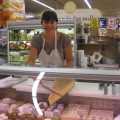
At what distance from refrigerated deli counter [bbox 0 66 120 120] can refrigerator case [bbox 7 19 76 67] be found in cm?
254

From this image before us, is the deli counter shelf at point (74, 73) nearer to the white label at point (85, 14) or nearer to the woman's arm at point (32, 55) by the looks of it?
the woman's arm at point (32, 55)

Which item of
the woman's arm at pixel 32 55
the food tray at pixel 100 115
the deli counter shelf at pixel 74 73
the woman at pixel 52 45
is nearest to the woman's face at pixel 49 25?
the woman at pixel 52 45

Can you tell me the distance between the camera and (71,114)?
1533 mm

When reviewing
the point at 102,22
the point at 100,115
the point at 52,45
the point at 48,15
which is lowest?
the point at 100,115

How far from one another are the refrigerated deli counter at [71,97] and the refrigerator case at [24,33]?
254 centimetres

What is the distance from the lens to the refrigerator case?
168 inches

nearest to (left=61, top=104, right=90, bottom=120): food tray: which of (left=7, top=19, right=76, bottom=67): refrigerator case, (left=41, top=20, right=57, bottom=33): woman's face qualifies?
(left=41, top=20, right=57, bottom=33): woman's face

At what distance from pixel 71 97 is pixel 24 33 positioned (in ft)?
11.3

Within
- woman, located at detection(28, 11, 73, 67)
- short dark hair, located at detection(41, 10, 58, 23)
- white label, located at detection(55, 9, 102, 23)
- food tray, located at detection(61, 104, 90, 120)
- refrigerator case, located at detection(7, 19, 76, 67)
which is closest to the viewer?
food tray, located at detection(61, 104, 90, 120)

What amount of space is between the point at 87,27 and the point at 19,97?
3.55 m

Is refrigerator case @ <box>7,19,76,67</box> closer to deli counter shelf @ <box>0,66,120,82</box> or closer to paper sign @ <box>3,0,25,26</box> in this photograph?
paper sign @ <box>3,0,25,26</box>

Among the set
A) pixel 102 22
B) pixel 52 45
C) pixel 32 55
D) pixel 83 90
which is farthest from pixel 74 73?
pixel 102 22

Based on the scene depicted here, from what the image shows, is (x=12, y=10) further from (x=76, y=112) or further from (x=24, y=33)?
(x=76, y=112)

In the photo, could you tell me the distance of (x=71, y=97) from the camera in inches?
66.9
